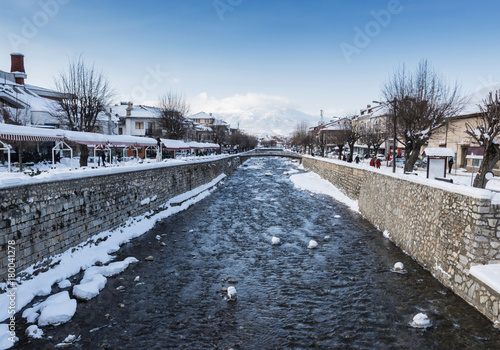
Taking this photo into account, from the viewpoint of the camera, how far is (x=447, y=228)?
29.4 feet

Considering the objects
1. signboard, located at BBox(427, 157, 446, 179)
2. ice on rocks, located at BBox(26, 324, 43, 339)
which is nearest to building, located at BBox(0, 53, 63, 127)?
ice on rocks, located at BBox(26, 324, 43, 339)

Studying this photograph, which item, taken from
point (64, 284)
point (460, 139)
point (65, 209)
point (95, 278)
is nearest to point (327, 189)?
point (460, 139)

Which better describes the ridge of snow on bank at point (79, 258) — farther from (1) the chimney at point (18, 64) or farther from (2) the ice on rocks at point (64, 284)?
(1) the chimney at point (18, 64)

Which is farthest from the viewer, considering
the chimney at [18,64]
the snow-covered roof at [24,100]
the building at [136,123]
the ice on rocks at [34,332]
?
the building at [136,123]

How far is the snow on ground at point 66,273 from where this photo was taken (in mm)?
7309

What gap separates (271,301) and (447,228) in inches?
211

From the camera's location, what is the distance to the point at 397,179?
1362 cm

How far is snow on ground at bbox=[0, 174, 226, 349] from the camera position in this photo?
24.0 feet

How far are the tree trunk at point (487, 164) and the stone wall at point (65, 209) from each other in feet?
55.8

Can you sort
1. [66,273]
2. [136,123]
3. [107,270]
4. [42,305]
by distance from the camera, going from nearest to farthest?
[42,305] < [66,273] < [107,270] < [136,123]

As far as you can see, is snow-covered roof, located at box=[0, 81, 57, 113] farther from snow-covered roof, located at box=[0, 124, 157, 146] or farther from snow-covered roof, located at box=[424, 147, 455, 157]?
snow-covered roof, located at box=[424, 147, 455, 157]

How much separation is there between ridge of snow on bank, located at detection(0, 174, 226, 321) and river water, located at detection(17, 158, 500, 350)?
2.04 ft

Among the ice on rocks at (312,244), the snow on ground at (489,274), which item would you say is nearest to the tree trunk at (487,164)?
the ice on rocks at (312,244)

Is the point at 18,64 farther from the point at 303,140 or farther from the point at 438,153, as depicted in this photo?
the point at 303,140
